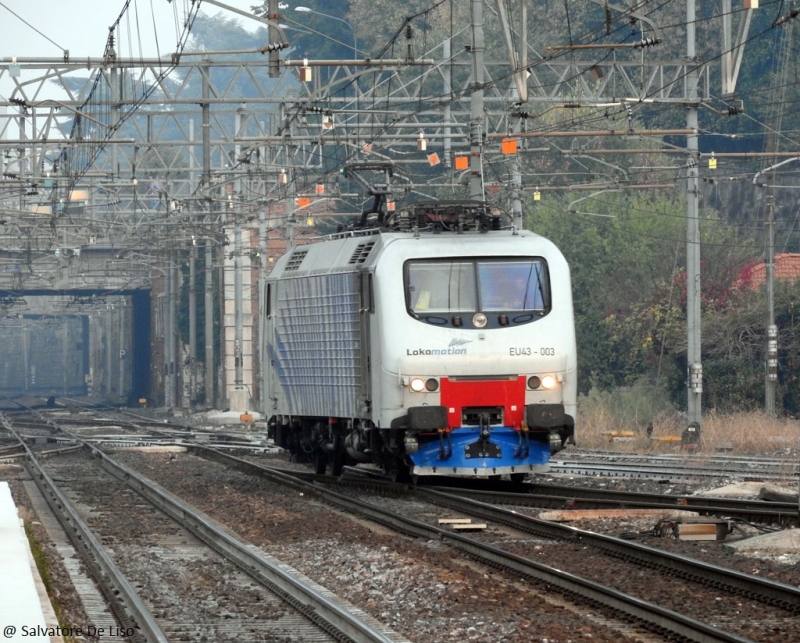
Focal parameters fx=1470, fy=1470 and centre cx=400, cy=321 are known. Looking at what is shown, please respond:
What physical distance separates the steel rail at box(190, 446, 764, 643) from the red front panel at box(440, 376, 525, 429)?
1.65 m

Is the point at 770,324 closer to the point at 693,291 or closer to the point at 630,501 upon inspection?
the point at 693,291

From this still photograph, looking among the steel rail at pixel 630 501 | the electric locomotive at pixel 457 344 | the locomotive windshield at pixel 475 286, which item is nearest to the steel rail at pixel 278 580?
the electric locomotive at pixel 457 344

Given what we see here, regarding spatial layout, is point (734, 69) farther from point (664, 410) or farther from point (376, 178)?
point (376, 178)

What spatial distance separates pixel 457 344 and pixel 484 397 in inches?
28.9

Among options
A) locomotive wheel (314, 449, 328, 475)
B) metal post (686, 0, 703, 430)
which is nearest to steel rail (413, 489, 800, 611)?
locomotive wheel (314, 449, 328, 475)

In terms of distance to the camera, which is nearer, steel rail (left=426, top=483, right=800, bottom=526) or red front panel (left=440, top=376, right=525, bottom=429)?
steel rail (left=426, top=483, right=800, bottom=526)

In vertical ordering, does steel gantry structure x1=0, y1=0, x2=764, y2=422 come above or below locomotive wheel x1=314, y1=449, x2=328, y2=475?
above

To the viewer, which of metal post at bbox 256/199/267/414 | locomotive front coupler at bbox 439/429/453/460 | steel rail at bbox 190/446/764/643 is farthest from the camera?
metal post at bbox 256/199/267/414

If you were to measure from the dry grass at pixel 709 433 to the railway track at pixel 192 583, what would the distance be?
12635 millimetres

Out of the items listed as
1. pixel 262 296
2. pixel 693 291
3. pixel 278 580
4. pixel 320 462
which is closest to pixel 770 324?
pixel 693 291

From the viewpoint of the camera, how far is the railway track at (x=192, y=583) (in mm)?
9914

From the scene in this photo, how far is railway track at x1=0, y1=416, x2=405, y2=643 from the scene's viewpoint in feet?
32.5

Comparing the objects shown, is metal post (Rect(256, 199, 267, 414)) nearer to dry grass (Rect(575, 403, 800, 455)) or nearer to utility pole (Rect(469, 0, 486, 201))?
utility pole (Rect(469, 0, 486, 201))

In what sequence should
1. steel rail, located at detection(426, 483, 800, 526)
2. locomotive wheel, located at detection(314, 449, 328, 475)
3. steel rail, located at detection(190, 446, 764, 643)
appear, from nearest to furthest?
steel rail, located at detection(190, 446, 764, 643)
steel rail, located at detection(426, 483, 800, 526)
locomotive wheel, located at detection(314, 449, 328, 475)
